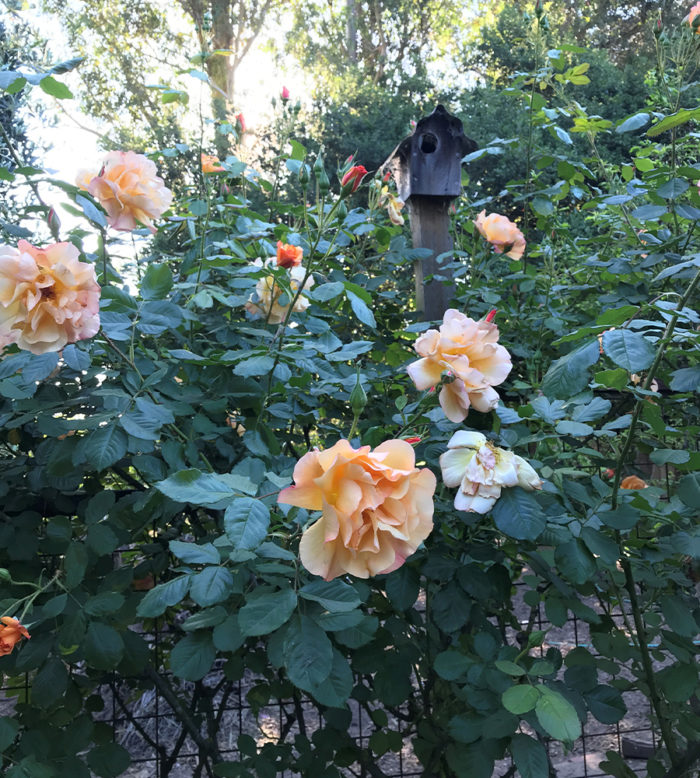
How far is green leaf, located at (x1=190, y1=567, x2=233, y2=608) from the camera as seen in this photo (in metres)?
0.79

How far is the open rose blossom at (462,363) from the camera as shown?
0.87m

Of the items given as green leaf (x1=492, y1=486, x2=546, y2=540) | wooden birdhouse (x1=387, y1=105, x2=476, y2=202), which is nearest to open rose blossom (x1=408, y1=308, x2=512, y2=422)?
green leaf (x1=492, y1=486, x2=546, y2=540)

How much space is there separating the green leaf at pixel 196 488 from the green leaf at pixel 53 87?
703mm

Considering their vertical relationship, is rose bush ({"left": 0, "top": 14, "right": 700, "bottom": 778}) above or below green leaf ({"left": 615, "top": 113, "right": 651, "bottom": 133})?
below

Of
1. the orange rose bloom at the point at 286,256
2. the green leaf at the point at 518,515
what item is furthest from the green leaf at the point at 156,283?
the green leaf at the point at 518,515

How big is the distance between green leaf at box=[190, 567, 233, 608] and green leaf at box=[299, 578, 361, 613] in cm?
9

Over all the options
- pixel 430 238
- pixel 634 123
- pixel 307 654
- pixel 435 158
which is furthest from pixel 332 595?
pixel 435 158

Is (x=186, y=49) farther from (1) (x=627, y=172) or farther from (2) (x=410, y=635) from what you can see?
(2) (x=410, y=635)

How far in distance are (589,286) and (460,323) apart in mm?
948

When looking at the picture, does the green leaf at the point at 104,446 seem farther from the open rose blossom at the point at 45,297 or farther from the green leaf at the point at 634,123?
the green leaf at the point at 634,123

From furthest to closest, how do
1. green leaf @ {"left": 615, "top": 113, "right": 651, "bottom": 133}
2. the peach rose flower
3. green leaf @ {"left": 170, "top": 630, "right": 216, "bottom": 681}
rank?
the peach rose flower → green leaf @ {"left": 615, "top": 113, "right": 651, "bottom": 133} → green leaf @ {"left": 170, "top": 630, "right": 216, "bottom": 681}

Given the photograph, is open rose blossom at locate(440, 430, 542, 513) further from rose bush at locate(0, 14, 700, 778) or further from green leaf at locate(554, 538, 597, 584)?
green leaf at locate(554, 538, 597, 584)

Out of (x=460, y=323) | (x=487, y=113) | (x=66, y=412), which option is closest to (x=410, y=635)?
(x=460, y=323)

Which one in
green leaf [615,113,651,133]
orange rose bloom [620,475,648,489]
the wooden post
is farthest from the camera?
the wooden post
